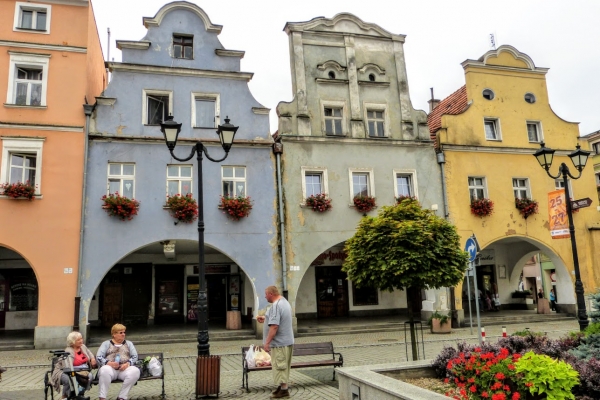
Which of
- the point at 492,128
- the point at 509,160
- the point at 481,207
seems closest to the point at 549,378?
the point at 481,207

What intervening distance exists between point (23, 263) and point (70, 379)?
15.7m

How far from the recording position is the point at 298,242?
65.8 feet

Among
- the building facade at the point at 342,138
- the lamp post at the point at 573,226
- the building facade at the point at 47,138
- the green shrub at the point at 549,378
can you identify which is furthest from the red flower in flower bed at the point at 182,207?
the green shrub at the point at 549,378

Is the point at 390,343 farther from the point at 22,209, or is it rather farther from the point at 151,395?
the point at 22,209

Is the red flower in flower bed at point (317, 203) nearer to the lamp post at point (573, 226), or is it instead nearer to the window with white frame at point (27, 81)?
the lamp post at point (573, 226)

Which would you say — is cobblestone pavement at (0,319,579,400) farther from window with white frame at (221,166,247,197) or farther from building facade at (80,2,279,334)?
window with white frame at (221,166,247,197)

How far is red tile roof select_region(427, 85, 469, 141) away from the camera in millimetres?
Answer: 24547

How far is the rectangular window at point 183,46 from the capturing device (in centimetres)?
2047

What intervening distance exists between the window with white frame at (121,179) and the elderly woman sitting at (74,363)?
10722 mm

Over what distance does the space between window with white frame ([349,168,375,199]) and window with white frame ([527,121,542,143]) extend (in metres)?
8.88

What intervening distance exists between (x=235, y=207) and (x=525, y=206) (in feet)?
43.3

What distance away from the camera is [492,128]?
24016 millimetres

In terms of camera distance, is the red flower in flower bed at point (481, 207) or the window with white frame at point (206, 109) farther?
the red flower in flower bed at point (481, 207)

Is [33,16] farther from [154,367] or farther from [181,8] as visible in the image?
[154,367]
